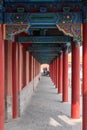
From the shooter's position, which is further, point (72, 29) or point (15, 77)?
point (15, 77)

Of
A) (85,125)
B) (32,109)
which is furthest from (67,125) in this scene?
(32,109)

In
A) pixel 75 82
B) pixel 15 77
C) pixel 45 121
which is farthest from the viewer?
pixel 75 82

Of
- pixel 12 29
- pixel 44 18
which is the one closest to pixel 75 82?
pixel 44 18

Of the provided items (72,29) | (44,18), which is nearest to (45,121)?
(72,29)

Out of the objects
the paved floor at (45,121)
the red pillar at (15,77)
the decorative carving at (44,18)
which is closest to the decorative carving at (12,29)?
the decorative carving at (44,18)

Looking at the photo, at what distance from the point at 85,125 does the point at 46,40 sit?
23.2ft

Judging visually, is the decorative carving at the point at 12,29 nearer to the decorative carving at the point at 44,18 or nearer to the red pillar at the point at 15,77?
the decorative carving at the point at 44,18

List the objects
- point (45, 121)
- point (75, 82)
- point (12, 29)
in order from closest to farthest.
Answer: point (12, 29) < point (45, 121) < point (75, 82)

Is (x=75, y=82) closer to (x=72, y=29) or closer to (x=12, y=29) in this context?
(x=72, y=29)

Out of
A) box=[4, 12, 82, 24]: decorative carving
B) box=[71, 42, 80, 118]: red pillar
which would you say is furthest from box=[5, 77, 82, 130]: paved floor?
box=[4, 12, 82, 24]: decorative carving

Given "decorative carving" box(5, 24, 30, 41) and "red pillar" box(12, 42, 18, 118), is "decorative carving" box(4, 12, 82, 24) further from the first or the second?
"red pillar" box(12, 42, 18, 118)

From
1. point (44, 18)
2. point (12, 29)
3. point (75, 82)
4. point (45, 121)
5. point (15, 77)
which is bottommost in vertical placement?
point (45, 121)

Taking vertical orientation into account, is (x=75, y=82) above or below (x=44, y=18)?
below

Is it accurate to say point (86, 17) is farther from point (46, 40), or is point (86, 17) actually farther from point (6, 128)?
point (46, 40)
